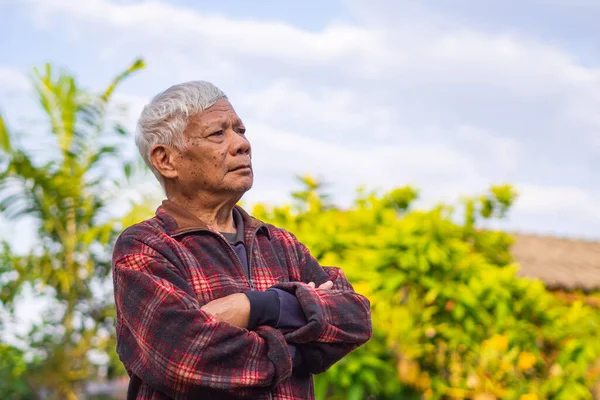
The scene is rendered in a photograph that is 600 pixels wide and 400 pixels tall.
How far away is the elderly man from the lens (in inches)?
77.4

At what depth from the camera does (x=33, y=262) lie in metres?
7.64

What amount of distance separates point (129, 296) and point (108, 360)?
Answer: 5857 millimetres

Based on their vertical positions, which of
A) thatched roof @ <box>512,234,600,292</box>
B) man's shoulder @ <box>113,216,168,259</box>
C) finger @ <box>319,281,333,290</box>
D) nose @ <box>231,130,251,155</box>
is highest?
nose @ <box>231,130,251,155</box>

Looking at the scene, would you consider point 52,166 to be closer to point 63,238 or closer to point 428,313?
point 63,238

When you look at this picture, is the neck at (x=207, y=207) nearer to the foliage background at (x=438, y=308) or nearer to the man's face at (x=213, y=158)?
the man's face at (x=213, y=158)

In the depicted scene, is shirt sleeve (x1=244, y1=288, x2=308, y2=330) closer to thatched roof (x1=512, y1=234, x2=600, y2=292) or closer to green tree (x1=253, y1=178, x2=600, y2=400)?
green tree (x1=253, y1=178, x2=600, y2=400)

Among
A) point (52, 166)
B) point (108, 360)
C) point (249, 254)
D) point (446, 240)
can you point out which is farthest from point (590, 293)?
point (249, 254)

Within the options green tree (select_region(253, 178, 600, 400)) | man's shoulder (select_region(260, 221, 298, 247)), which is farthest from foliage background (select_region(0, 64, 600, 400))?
man's shoulder (select_region(260, 221, 298, 247))

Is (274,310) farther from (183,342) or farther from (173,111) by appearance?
(173,111)

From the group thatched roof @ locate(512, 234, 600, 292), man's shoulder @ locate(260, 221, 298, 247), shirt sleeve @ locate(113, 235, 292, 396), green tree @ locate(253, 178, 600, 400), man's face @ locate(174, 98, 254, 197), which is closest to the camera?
shirt sleeve @ locate(113, 235, 292, 396)

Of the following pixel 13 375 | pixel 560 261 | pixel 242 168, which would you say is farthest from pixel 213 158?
pixel 560 261

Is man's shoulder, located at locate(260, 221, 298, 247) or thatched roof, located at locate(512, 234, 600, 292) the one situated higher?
man's shoulder, located at locate(260, 221, 298, 247)

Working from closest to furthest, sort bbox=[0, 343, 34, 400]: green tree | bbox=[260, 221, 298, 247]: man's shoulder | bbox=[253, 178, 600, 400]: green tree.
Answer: bbox=[260, 221, 298, 247]: man's shoulder, bbox=[253, 178, 600, 400]: green tree, bbox=[0, 343, 34, 400]: green tree

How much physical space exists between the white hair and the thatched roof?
7393mm
